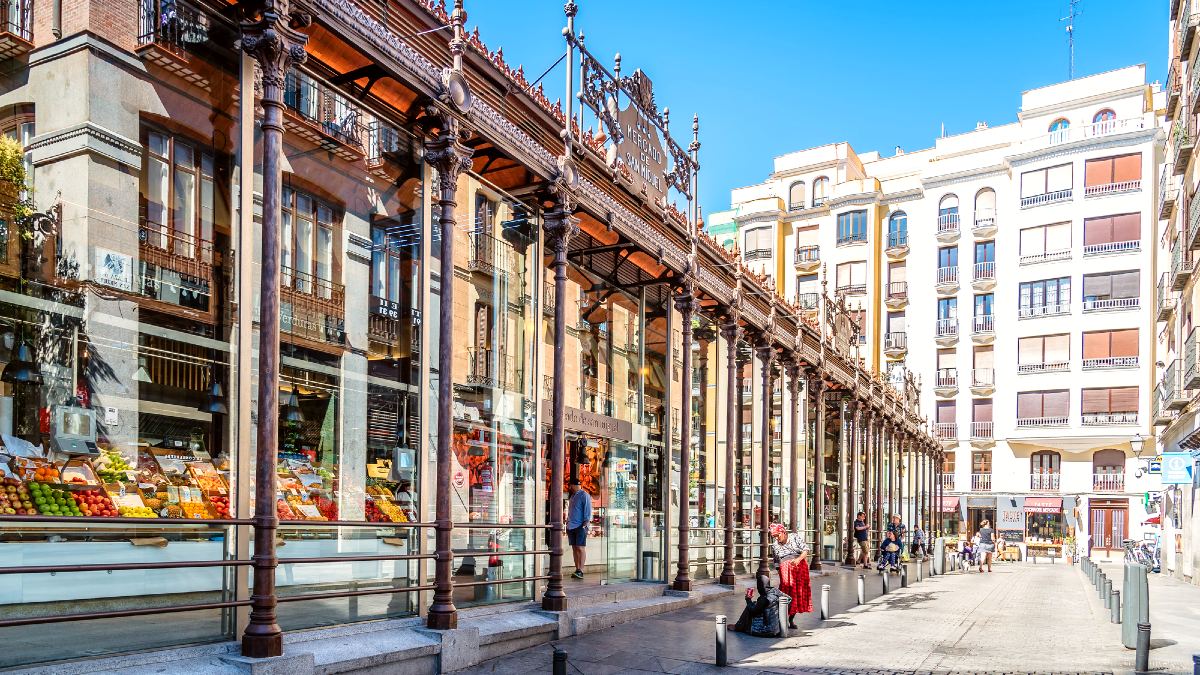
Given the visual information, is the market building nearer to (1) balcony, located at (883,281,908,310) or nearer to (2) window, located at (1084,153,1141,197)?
(2) window, located at (1084,153,1141,197)

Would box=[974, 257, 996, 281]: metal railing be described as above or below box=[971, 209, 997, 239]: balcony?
below

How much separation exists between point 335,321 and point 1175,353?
116 feet

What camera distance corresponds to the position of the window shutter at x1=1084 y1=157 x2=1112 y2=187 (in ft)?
191

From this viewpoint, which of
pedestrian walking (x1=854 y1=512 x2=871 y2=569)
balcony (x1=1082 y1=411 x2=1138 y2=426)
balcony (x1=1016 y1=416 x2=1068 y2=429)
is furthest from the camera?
balcony (x1=1016 y1=416 x2=1068 y2=429)

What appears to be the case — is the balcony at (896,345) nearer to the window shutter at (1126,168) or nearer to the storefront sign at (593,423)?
the window shutter at (1126,168)

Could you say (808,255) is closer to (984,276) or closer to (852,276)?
(852,276)

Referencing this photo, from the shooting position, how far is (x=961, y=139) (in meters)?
69.5

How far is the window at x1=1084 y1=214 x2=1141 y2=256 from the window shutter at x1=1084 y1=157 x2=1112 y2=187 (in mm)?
2244

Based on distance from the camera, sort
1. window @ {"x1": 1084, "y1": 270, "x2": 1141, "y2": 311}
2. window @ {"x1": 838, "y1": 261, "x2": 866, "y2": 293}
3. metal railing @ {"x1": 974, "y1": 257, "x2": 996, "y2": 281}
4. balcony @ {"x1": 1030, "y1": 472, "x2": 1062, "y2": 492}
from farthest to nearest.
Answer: window @ {"x1": 838, "y1": 261, "x2": 866, "y2": 293} < metal railing @ {"x1": 974, "y1": 257, "x2": 996, "y2": 281} < balcony @ {"x1": 1030, "y1": 472, "x2": 1062, "y2": 492} < window @ {"x1": 1084, "y1": 270, "x2": 1141, "y2": 311}

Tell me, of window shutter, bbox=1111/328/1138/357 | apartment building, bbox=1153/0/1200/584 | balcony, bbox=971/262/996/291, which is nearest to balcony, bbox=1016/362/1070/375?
window shutter, bbox=1111/328/1138/357

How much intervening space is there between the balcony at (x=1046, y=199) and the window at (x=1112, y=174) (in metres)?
1.12

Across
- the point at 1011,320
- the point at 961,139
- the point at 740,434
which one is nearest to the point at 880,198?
the point at 961,139

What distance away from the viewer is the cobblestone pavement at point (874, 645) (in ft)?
35.1

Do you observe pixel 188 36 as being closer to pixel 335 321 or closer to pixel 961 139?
pixel 335 321
